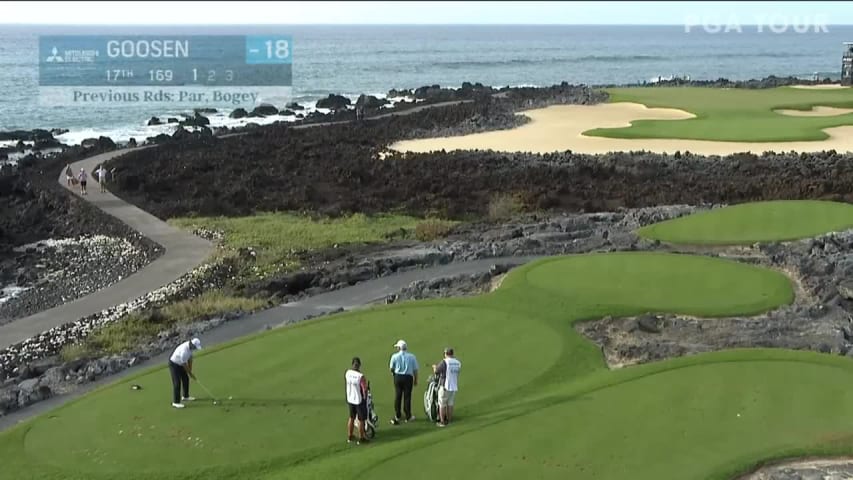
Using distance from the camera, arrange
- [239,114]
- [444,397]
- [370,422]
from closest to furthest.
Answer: [370,422], [444,397], [239,114]

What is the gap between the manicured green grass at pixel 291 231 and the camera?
32.1m

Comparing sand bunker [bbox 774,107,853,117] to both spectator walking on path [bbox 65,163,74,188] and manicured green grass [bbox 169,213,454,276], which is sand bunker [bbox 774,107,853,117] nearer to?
manicured green grass [bbox 169,213,454,276]

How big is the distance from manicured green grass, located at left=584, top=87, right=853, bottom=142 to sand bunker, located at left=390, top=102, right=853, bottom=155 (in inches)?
39.0

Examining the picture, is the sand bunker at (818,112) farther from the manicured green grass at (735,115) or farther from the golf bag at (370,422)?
the golf bag at (370,422)

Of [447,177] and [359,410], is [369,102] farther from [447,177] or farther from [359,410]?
[359,410]

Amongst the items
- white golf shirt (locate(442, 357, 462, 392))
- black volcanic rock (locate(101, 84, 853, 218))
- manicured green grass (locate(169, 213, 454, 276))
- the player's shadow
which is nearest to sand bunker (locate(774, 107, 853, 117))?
black volcanic rock (locate(101, 84, 853, 218))

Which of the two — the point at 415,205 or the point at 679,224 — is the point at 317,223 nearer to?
the point at 415,205

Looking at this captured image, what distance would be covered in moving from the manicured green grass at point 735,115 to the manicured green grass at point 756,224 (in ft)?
79.5

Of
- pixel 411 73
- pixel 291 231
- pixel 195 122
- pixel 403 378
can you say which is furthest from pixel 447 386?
pixel 411 73

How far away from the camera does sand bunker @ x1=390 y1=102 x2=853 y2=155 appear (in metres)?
51.1

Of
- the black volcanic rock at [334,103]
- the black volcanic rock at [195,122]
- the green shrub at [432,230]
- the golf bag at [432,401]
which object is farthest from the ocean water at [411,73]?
the golf bag at [432,401]

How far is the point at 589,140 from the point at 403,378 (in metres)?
44.3

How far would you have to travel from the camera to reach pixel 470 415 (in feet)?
46.0

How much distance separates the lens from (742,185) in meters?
40.8
